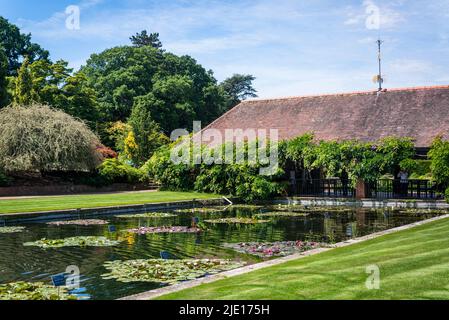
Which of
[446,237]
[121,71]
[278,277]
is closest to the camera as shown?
[278,277]

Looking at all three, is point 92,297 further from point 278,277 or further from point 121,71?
point 121,71

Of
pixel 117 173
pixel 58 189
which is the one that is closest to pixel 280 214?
pixel 58 189

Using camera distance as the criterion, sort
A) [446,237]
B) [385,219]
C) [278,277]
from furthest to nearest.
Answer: [385,219], [446,237], [278,277]

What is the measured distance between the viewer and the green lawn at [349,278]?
724cm

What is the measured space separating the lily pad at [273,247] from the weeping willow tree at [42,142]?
21.1m

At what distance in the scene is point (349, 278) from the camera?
26.7 ft

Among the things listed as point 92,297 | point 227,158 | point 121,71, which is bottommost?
point 92,297

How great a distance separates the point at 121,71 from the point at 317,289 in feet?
178

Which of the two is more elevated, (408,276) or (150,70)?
(150,70)

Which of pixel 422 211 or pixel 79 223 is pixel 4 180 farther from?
pixel 422 211

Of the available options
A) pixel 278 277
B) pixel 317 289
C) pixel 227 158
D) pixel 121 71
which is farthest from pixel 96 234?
pixel 121 71

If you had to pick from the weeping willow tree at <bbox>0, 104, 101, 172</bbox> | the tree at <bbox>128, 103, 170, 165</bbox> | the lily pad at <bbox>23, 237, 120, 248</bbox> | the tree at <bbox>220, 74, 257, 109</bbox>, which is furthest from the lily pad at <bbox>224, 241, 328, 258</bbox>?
the tree at <bbox>220, 74, 257, 109</bbox>

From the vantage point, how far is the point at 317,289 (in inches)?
297
